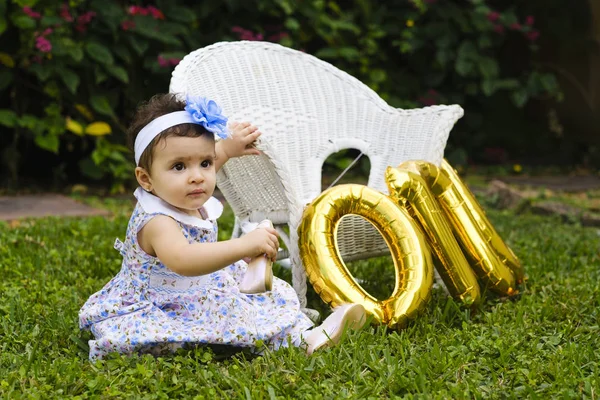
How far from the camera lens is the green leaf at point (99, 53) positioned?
4.70 m

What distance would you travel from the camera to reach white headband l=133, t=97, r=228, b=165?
7.07ft

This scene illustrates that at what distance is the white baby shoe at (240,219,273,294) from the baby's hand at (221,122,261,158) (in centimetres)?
51

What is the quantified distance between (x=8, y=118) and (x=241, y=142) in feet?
9.08

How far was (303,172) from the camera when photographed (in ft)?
10.6

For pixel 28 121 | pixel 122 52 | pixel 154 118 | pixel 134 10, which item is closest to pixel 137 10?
pixel 134 10

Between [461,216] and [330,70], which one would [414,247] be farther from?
[330,70]

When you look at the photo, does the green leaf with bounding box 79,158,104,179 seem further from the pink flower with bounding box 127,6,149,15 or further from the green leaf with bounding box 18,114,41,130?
the pink flower with bounding box 127,6,149,15

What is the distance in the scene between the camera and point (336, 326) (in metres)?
2.25

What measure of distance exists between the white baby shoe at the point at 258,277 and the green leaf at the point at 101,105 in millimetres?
3073

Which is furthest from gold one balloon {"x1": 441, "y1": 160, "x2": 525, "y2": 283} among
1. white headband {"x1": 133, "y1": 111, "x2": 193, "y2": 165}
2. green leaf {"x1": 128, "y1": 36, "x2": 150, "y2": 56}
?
green leaf {"x1": 128, "y1": 36, "x2": 150, "y2": 56}

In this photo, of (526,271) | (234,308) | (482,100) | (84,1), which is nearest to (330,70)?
(526,271)

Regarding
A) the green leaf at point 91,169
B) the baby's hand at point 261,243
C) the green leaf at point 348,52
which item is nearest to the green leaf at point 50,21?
the green leaf at point 91,169

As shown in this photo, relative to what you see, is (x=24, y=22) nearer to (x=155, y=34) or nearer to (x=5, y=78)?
(x=5, y=78)

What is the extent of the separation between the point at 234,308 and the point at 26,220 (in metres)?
2.13
